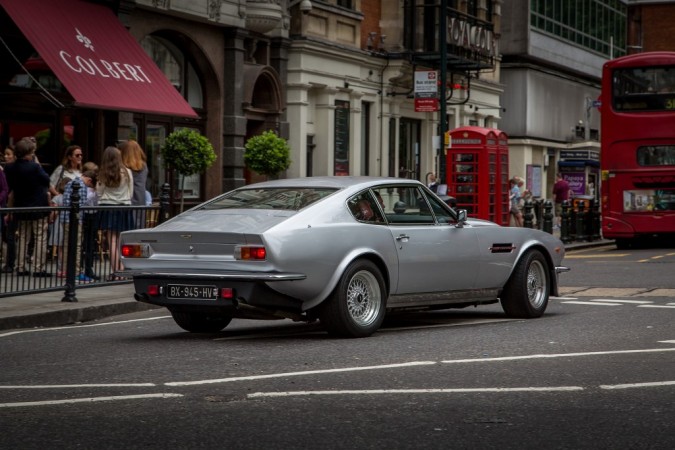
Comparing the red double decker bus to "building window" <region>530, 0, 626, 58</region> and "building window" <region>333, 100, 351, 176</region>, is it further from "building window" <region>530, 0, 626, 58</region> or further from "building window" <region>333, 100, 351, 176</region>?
"building window" <region>530, 0, 626, 58</region>

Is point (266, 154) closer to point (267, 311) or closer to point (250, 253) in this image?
point (267, 311)

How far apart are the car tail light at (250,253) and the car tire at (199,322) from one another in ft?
4.05

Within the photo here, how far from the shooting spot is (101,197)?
1738 cm

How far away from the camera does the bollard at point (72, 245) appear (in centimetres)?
1453

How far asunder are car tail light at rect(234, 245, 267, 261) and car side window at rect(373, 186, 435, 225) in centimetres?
166

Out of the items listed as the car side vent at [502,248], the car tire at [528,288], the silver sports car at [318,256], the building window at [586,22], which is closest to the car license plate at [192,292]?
the silver sports car at [318,256]

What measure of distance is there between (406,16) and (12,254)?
959 inches

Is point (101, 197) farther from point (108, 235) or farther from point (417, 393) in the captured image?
point (417, 393)

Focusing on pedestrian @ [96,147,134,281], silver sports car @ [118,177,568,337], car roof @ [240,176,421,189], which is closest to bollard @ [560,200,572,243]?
pedestrian @ [96,147,134,281]

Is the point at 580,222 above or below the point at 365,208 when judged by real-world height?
below

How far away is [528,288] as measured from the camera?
44.2 ft

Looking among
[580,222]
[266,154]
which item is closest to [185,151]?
[266,154]

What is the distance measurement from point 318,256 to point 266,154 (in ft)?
53.9

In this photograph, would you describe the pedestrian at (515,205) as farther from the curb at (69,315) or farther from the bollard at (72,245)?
the bollard at (72,245)
